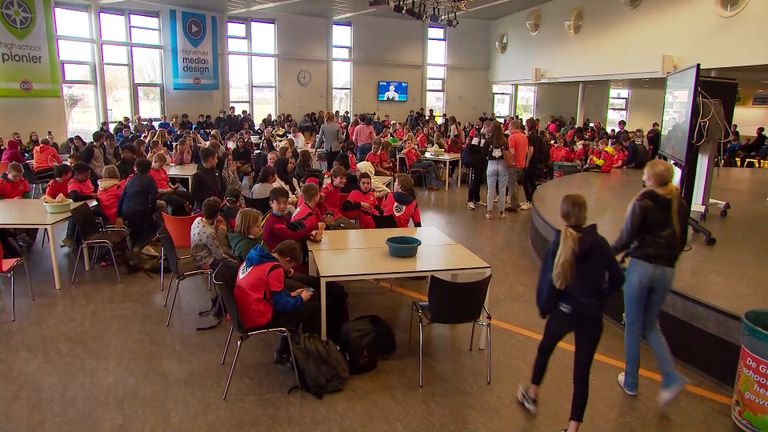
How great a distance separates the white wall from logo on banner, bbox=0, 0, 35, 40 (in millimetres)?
→ 14102

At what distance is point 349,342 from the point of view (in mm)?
3623

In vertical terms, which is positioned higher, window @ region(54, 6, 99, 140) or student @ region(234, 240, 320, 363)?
window @ region(54, 6, 99, 140)

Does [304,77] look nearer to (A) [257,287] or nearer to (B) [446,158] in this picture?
(B) [446,158]

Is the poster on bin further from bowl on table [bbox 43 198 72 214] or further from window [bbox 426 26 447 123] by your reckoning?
window [bbox 426 26 447 123]

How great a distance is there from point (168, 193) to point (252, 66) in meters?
13.2

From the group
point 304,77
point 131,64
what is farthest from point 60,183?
point 304,77

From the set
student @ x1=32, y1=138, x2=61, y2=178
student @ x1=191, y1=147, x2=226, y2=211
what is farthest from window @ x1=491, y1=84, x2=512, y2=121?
student @ x1=191, y1=147, x2=226, y2=211

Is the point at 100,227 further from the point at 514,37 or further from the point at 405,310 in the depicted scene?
the point at 514,37

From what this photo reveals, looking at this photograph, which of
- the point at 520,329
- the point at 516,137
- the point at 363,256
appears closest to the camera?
the point at 363,256

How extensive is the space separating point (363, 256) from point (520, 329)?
1.50 meters

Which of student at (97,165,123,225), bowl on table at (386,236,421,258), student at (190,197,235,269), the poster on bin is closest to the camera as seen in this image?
the poster on bin

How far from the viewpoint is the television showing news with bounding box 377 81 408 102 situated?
20.9 metres

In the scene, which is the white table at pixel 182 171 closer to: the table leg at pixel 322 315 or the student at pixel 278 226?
the student at pixel 278 226

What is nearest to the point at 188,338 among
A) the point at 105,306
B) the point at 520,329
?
the point at 105,306
